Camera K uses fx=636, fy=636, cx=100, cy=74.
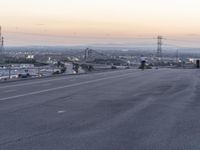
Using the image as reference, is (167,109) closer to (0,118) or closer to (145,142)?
(0,118)

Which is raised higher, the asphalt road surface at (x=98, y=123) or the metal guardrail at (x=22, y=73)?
the asphalt road surface at (x=98, y=123)

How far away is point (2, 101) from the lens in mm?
23531

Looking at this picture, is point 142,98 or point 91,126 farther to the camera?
point 142,98

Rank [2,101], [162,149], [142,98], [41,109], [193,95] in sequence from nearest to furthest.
Result: [162,149], [41,109], [2,101], [142,98], [193,95]

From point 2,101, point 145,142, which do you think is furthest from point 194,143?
point 2,101

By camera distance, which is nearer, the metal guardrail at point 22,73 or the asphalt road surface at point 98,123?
the asphalt road surface at point 98,123

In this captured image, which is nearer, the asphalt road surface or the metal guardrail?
the asphalt road surface

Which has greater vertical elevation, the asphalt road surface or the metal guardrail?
the asphalt road surface

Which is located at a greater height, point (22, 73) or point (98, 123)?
point (98, 123)

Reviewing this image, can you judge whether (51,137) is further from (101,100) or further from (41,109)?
(101,100)

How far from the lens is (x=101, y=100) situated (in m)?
24.9

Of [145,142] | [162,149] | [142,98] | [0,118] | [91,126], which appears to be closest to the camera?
[162,149]

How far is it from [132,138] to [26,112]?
6.22 meters

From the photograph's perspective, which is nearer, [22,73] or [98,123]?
[98,123]
